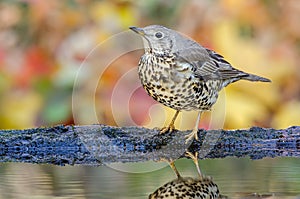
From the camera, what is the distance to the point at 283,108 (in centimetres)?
548

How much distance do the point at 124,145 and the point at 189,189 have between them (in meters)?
0.70

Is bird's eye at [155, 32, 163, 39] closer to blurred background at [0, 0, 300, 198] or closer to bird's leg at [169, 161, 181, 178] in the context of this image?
bird's leg at [169, 161, 181, 178]

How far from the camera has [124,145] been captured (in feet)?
11.3

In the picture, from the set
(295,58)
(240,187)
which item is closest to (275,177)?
(240,187)

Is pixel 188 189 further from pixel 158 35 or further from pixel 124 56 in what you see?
pixel 124 56

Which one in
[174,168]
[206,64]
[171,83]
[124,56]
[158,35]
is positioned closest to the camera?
[174,168]

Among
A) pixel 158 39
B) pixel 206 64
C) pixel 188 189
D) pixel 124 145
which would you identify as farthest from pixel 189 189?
pixel 206 64

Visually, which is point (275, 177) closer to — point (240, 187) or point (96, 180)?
point (240, 187)

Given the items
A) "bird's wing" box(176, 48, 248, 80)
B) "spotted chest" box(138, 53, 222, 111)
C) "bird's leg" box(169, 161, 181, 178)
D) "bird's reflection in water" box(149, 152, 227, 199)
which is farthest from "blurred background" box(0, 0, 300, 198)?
"bird's reflection in water" box(149, 152, 227, 199)

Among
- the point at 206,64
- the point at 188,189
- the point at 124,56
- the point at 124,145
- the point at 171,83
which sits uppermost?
the point at 124,56

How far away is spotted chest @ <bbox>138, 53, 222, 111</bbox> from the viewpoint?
3607 mm

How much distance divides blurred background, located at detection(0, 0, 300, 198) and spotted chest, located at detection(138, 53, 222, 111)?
1.12 meters

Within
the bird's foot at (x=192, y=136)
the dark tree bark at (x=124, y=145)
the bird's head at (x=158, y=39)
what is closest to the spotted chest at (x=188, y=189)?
the dark tree bark at (x=124, y=145)

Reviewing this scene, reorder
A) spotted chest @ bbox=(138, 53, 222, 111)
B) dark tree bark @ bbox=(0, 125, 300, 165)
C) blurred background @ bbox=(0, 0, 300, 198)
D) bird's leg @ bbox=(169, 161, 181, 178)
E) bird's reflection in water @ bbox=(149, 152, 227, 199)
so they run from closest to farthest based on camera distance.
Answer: bird's reflection in water @ bbox=(149, 152, 227, 199)
bird's leg @ bbox=(169, 161, 181, 178)
dark tree bark @ bbox=(0, 125, 300, 165)
spotted chest @ bbox=(138, 53, 222, 111)
blurred background @ bbox=(0, 0, 300, 198)
